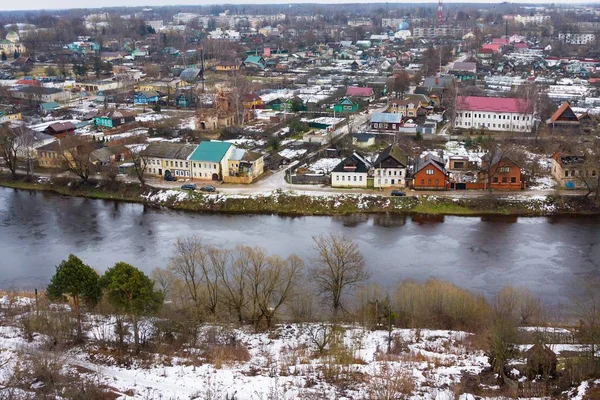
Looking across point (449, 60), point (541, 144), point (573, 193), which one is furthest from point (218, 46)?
point (573, 193)

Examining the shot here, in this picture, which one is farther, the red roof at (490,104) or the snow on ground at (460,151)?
the red roof at (490,104)

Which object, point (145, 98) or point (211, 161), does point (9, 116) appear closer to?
point (145, 98)

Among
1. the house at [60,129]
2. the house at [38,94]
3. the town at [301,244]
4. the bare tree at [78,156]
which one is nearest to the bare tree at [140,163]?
the town at [301,244]

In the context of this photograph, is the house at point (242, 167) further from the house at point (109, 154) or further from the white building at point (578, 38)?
the white building at point (578, 38)

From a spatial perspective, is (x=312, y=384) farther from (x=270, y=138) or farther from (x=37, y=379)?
(x=270, y=138)

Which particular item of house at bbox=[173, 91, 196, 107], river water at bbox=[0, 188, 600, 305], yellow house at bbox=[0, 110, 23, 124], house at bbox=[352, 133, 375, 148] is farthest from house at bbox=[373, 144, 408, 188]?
yellow house at bbox=[0, 110, 23, 124]

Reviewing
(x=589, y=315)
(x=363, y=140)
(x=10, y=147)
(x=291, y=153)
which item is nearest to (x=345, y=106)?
(x=363, y=140)
